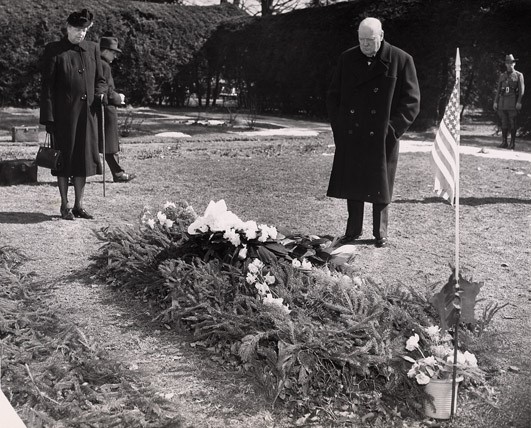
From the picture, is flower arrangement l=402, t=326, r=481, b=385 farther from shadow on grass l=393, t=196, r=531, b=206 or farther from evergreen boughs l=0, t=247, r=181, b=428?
shadow on grass l=393, t=196, r=531, b=206

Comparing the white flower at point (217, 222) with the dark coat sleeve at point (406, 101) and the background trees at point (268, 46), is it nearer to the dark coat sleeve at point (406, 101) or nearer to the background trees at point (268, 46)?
the dark coat sleeve at point (406, 101)

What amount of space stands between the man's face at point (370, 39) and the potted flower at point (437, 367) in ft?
9.45

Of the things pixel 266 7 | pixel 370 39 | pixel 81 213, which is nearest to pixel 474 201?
pixel 370 39

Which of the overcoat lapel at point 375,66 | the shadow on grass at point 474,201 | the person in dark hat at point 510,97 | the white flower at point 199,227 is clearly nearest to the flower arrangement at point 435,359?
the white flower at point 199,227

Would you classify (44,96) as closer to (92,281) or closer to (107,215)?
(107,215)

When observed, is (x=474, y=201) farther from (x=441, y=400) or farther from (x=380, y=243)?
(x=441, y=400)

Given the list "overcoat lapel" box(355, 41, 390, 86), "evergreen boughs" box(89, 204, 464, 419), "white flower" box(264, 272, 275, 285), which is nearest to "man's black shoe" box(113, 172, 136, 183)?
"evergreen boughs" box(89, 204, 464, 419)

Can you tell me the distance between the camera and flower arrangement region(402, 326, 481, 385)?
364 cm

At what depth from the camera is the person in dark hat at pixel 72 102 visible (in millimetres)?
7289

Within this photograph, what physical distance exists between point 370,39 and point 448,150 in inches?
96.3

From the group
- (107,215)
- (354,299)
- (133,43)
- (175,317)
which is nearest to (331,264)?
(354,299)

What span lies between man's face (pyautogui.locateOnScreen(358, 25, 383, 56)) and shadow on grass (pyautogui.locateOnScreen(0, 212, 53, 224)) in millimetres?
3474

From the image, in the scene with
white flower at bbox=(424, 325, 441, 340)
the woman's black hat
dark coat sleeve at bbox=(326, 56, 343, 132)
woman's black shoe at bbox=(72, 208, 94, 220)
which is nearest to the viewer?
white flower at bbox=(424, 325, 441, 340)

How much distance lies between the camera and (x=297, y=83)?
75.6ft
